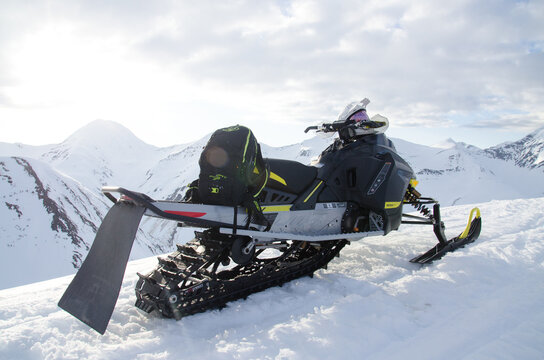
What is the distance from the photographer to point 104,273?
2.68 m

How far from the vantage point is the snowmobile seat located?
380 cm

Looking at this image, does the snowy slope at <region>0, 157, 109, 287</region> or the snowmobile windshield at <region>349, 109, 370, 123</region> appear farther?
the snowy slope at <region>0, 157, 109, 287</region>

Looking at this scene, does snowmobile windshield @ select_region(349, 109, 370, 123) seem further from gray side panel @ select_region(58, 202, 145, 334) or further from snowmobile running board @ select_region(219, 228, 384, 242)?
gray side panel @ select_region(58, 202, 145, 334)

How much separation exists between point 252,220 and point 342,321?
50.5 inches

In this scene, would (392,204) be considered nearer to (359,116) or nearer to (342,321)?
(359,116)

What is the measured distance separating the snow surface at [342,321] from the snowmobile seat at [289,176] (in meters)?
1.05

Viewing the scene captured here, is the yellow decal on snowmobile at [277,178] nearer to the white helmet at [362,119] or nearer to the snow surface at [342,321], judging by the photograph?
the snow surface at [342,321]

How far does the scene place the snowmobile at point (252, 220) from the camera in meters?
2.76

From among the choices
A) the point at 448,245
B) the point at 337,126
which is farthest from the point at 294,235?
the point at 448,245

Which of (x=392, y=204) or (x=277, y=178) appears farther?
(x=392, y=204)

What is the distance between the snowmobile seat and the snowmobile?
12 millimetres

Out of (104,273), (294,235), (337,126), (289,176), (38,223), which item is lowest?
(38,223)

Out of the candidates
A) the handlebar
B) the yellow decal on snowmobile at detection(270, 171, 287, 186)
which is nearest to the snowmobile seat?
the yellow decal on snowmobile at detection(270, 171, 287, 186)

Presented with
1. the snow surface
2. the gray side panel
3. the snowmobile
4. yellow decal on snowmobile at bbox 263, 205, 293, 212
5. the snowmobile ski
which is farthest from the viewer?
the snowmobile ski
